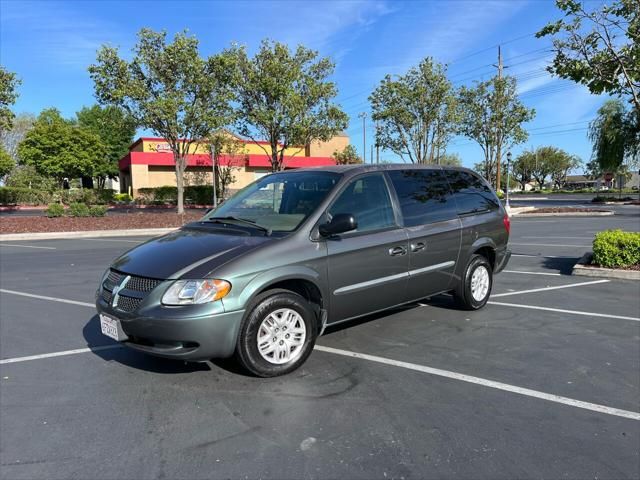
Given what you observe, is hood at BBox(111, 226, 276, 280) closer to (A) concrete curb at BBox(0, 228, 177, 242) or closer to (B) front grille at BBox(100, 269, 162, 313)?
(B) front grille at BBox(100, 269, 162, 313)

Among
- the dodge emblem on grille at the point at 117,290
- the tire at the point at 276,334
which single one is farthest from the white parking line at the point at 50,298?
the tire at the point at 276,334

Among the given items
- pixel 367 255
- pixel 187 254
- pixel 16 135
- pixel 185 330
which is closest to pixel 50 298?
pixel 187 254

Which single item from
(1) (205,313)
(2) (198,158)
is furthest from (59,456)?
(2) (198,158)

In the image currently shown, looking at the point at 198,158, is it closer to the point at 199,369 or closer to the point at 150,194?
the point at 150,194

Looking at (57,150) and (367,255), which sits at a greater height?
(57,150)

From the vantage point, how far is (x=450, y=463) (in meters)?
2.81

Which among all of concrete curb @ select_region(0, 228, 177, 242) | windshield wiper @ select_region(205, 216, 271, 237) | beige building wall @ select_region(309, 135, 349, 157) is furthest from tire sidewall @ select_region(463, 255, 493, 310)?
beige building wall @ select_region(309, 135, 349, 157)

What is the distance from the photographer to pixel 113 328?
3811mm

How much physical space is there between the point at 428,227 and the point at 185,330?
9.38 feet

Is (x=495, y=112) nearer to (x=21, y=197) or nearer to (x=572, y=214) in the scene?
(x=572, y=214)

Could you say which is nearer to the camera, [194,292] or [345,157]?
[194,292]

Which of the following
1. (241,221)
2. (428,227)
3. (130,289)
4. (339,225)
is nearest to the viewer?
(130,289)

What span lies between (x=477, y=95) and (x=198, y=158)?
1031 inches

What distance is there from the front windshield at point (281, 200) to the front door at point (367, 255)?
241 millimetres
